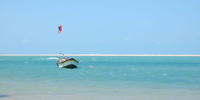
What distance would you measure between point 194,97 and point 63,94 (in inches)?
312

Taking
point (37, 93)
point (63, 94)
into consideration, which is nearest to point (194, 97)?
point (63, 94)

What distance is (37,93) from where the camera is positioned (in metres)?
20.0

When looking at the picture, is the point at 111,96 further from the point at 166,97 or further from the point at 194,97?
the point at 194,97

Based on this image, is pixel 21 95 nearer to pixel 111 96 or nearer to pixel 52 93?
pixel 52 93

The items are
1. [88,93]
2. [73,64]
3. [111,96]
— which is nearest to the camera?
[111,96]

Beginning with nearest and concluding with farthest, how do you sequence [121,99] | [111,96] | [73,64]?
[121,99], [111,96], [73,64]

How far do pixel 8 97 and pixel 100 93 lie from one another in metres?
5.73

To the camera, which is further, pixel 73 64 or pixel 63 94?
pixel 73 64

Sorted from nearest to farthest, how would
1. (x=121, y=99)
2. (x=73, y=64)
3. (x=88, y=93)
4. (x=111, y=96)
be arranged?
(x=121, y=99) < (x=111, y=96) < (x=88, y=93) < (x=73, y=64)

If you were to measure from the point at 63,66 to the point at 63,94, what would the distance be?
1370 inches

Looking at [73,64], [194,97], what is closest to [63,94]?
[194,97]

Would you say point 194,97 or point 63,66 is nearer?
point 194,97

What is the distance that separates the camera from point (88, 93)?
2020 centimetres

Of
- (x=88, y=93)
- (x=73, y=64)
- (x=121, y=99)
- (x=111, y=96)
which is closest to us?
(x=121, y=99)
